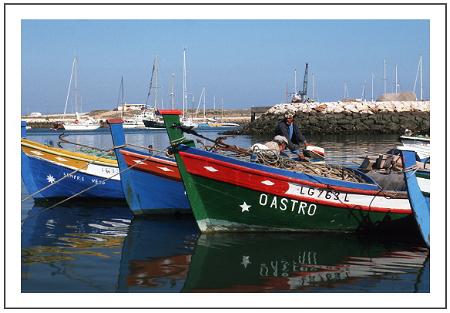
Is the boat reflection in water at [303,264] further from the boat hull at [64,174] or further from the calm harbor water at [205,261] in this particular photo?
the boat hull at [64,174]

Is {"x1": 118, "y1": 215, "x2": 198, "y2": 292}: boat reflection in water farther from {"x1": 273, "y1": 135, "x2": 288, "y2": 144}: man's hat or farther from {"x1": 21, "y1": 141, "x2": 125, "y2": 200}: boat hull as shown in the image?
{"x1": 21, "y1": 141, "x2": 125, "y2": 200}: boat hull

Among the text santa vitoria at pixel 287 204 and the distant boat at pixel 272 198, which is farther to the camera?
the text santa vitoria at pixel 287 204

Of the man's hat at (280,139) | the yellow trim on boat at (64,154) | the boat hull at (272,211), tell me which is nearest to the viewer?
the boat hull at (272,211)

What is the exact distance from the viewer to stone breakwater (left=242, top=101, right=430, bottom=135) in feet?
176

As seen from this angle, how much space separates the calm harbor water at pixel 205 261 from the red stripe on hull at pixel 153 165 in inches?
41.4

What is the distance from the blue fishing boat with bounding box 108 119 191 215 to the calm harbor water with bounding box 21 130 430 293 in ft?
Result: 2.51

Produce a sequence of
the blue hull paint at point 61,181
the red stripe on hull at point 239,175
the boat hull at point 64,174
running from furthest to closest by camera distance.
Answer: the blue hull paint at point 61,181 → the boat hull at point 64,174 → the red stripe on hull at point 239,175

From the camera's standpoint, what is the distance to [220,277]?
892cm

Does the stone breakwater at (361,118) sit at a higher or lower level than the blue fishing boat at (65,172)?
higher

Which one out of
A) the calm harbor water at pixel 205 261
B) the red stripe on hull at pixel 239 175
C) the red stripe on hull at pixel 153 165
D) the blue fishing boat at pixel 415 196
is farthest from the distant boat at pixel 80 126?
the blue fishing boat at pixel 415 196

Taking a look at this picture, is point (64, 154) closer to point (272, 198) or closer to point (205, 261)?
point (272, 198)

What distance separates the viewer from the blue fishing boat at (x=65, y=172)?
15.7 m
